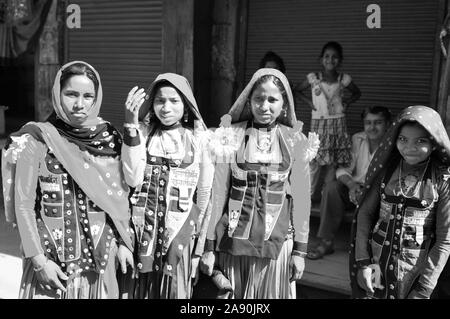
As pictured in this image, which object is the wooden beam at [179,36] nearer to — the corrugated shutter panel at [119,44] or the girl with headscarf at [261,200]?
the corrugated shutter panel at [119,44]

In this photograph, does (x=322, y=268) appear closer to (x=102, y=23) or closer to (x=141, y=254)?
(x=141, y=254)

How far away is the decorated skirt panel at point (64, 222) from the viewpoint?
87.4 inches

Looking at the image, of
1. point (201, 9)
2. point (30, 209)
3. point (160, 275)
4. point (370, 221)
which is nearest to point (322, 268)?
point (370, 221)

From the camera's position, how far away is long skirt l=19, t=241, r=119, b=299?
223 centimetres

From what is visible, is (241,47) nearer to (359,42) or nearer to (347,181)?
(359,42)

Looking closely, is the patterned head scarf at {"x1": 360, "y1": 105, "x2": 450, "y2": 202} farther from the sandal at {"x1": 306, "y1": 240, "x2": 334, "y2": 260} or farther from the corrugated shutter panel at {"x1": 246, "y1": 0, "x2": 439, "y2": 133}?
the corrugated shutter panel at {"x1": 246, "y1": 0, "x2": 439, "y2": 133}

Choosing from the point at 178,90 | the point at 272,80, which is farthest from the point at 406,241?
the point at 178,90

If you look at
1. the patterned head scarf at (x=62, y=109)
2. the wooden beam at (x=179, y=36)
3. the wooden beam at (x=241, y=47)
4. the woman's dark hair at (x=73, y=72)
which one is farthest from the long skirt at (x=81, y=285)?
the wooden beam at (x=241, y=47)

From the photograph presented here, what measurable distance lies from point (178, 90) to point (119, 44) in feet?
10.9

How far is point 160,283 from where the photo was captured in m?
2.44

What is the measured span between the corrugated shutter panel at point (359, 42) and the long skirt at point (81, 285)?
3.00 metres

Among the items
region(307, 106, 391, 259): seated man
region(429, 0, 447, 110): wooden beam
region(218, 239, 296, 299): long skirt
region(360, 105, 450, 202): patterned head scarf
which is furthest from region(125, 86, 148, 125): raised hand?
region(429, 0, 447, 110): wooden beam

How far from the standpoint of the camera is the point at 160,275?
7.99 ft

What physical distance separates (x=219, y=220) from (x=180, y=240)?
224 mm
